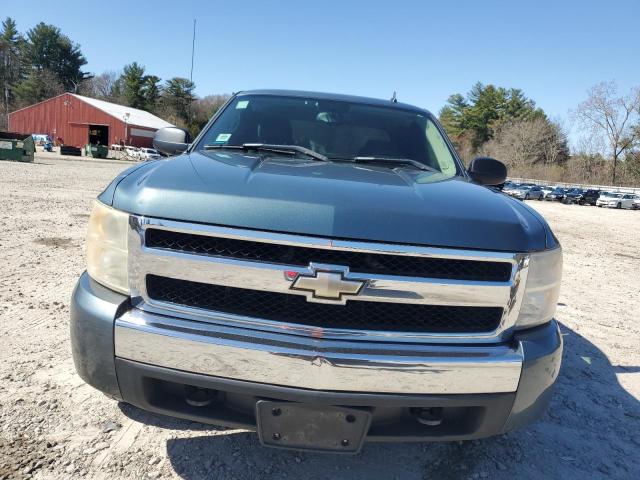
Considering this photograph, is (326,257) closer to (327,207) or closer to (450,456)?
(327,207)

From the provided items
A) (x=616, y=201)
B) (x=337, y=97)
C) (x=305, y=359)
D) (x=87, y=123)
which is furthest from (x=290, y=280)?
(x=87, y=123)

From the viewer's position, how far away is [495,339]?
1.94m

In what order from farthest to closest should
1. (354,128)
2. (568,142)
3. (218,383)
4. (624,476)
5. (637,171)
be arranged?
(568,142) < (637,171) < (354,128) < (624,476) < (218,383)

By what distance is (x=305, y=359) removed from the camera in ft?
5.74

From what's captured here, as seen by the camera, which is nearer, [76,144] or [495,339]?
[495,339]

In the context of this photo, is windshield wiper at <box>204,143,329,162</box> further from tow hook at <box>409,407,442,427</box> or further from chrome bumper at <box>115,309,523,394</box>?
tow hook at <box>409,407,442,427</box>

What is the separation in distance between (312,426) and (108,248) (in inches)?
41.8

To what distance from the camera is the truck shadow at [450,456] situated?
233 centimetres

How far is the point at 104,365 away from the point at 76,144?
6838 centimetres

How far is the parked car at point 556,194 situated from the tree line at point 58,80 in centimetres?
5438

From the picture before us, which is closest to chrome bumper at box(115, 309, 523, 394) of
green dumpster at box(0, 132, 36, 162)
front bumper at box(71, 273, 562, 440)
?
front bumper at box(71, 273, 562, 440)

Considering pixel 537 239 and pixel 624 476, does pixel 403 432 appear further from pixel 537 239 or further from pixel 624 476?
pixel 624 476

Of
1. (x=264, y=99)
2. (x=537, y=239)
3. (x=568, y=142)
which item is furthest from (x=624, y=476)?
(x=568, y=142)

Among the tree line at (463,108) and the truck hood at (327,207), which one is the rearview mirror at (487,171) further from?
the tree line at (463,108)
